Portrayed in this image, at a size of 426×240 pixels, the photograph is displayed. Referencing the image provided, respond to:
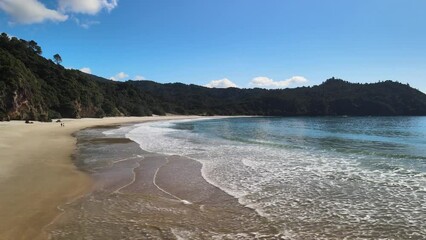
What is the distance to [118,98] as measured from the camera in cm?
10569

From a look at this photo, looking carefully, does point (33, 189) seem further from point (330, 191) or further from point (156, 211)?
point (330, 191)

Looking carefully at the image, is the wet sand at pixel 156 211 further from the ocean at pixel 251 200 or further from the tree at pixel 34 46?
the tree at pixel 34 46

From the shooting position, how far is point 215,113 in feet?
502

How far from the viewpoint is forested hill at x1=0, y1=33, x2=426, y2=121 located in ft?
161

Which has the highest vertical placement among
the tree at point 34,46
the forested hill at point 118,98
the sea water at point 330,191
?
the tree at point 34,46

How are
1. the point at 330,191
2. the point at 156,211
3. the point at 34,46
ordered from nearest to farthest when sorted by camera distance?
the point at 156,211, the point at 330,191, the point at 34,46

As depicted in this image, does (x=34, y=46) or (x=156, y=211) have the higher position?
(x=34, y=46)

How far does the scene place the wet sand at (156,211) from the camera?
20.7 ft

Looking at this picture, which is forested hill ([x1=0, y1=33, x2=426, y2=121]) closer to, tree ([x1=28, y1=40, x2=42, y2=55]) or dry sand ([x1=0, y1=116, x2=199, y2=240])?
tree ([x1=28, y1=40, x2=42, y2=55])

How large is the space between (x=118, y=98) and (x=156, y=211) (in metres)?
102

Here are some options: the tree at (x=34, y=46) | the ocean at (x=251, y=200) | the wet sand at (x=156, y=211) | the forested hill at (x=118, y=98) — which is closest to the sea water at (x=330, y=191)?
the ocean at (x=251, y=200)

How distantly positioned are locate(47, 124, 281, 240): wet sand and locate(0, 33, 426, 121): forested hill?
40.0 meters

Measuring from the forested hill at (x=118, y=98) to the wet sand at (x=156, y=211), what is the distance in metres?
40.0

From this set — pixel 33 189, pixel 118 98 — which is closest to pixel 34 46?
pixel 118 98
